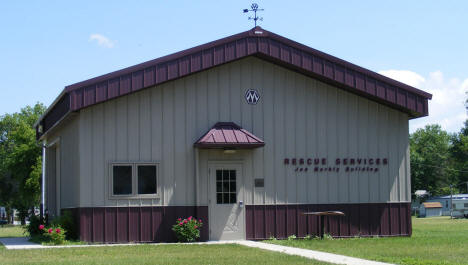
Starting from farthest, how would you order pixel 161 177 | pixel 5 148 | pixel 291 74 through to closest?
pixel 5 148 → pixel 291 74 → pixel 161 177

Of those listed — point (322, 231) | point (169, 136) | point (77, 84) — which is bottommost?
point (322, 231)

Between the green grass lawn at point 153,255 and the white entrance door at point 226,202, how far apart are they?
2.35 metres

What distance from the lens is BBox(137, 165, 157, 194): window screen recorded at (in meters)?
17.5

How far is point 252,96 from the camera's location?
18547 millimetres

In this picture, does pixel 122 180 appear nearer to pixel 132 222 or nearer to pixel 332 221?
pixel 132 222

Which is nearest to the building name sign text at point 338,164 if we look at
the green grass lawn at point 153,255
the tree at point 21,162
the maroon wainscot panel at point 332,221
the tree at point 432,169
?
the maroon wainscot panel at point 332,221

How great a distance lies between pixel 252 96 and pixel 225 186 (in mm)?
2559

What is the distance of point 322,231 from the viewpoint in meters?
18.3

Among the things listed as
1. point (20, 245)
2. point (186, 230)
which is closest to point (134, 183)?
point (186, 230)

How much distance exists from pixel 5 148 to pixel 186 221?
197 ft

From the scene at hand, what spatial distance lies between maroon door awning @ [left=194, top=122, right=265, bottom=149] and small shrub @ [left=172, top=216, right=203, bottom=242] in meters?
1.97

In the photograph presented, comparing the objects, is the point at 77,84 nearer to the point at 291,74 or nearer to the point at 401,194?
the point at 291,74

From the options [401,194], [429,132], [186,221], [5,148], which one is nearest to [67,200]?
[186,221]

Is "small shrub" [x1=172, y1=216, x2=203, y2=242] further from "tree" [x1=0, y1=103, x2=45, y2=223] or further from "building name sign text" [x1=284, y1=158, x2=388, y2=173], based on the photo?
"tree" [x1=0, y1=103, x2=45, y2=223]
